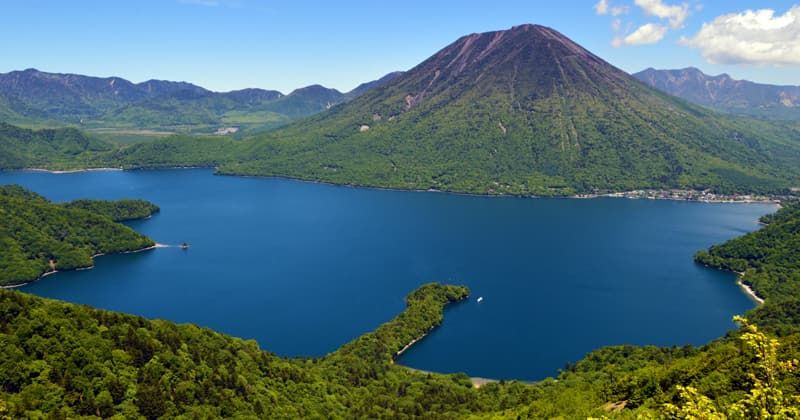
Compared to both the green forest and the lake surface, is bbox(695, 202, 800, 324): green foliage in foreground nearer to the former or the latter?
the lake surface

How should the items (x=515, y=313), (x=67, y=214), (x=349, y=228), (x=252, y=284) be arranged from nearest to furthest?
(x=515, y=313) < (x=252, y=284) < (x=67, y=214) < (x=349, y=228)

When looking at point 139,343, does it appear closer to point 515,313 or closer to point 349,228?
point 515,313

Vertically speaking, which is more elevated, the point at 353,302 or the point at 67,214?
the point at 67,214

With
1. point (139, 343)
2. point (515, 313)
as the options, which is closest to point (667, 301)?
point (515, 313)

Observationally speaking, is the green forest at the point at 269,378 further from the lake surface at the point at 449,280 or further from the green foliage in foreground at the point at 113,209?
the green foliage in foreground at the point at 113,209

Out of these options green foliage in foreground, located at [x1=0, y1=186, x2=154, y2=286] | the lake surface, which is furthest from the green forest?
green foliage in foreground, located at [x1=0, y1=186, x2=154, y2=286]

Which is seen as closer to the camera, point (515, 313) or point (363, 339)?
point (363, 339)
